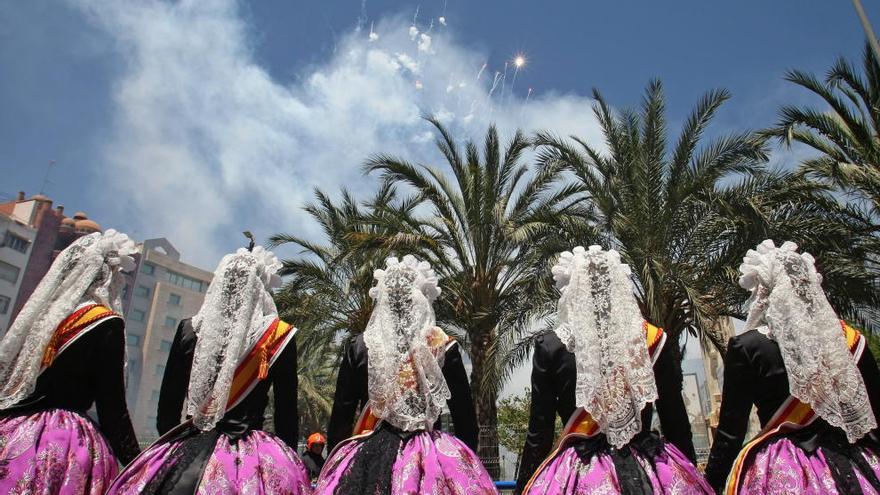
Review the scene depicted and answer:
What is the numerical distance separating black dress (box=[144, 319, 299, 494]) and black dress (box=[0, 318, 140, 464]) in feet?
0.66

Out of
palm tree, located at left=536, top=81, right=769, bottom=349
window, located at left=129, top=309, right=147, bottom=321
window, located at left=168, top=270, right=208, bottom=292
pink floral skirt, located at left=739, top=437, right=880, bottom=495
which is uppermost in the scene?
window, located at left=168, top=270, right=208, bottom=292

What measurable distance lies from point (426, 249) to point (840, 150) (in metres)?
7.64

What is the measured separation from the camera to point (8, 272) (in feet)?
133

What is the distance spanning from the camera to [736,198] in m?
10.1

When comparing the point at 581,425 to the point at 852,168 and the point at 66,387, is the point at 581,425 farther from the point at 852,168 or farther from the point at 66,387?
the point at 852,168

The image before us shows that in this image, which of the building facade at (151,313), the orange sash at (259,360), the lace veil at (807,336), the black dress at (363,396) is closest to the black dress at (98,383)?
the orange sash at (259,360)

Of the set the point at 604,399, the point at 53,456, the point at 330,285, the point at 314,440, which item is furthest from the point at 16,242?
the point at 604,399

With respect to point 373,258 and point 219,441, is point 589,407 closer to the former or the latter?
point 219,441

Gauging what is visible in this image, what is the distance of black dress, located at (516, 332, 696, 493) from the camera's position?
306 centimetres

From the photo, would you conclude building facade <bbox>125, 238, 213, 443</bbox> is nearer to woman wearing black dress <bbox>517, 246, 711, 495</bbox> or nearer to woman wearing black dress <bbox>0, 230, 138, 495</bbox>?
woman wearing black dress <bbox>0, 230, 138, 495</bbox>

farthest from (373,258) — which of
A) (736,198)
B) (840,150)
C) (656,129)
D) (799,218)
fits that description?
(840,150)

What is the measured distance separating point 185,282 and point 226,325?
61.5m

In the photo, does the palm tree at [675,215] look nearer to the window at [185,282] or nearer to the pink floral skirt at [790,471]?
the pink floral skirt at [790,471]

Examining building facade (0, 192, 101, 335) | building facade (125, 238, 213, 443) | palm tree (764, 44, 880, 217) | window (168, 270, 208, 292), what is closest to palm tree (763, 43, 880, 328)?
palm tree (764, 44, 880, 217)
